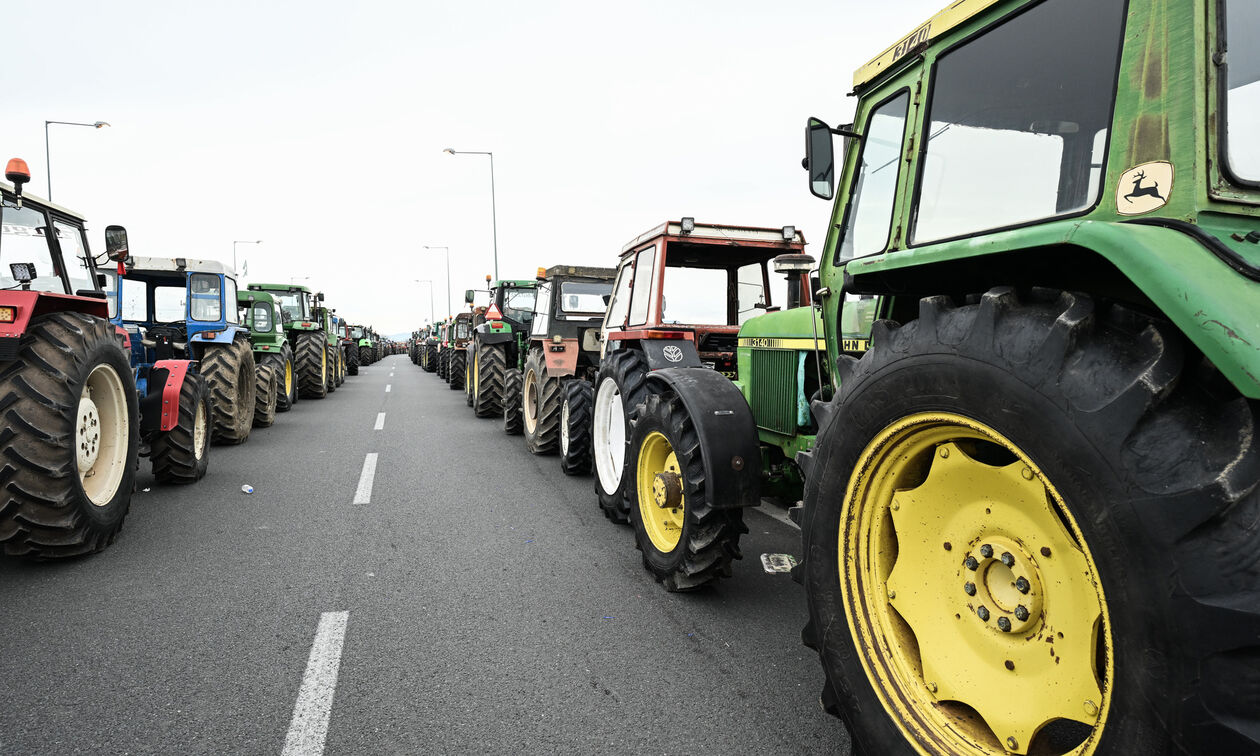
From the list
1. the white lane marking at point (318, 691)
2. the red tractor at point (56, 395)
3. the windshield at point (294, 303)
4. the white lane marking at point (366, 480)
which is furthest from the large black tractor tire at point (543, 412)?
the windshield at point (294, 303)

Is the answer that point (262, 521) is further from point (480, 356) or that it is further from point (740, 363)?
A: point (480, 356)

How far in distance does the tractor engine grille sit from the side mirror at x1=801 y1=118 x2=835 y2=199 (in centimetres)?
133

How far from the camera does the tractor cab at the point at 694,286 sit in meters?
5.67

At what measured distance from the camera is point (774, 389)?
4.23 meters

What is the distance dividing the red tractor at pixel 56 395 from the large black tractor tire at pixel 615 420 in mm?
3366

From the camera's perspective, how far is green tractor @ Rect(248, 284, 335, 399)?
1527 cm

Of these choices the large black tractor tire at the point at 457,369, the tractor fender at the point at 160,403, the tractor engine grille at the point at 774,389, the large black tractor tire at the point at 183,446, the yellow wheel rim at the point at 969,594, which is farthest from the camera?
the large black tractor tire at the point at 457,369

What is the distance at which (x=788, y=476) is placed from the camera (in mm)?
→ 4246

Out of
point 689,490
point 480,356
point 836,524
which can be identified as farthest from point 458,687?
point 480,356

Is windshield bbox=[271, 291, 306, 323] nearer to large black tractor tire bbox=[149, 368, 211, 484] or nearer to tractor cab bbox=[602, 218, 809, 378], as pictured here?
large black tractor tire bbox=[149, 368, 211, 484]

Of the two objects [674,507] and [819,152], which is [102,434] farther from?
[819,152]

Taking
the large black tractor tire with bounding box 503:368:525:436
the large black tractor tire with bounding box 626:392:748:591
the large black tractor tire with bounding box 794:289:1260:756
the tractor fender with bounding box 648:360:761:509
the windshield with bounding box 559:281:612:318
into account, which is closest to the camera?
→ the large black tractor tire with bounding box 794:289:1260:756

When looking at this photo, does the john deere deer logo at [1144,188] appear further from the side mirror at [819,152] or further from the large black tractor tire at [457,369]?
the large black tractor tire at [457,369]

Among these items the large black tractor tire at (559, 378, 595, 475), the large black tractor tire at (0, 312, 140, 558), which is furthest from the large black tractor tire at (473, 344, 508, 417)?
the large black tractor tire at (0, 312, 140, 558)
